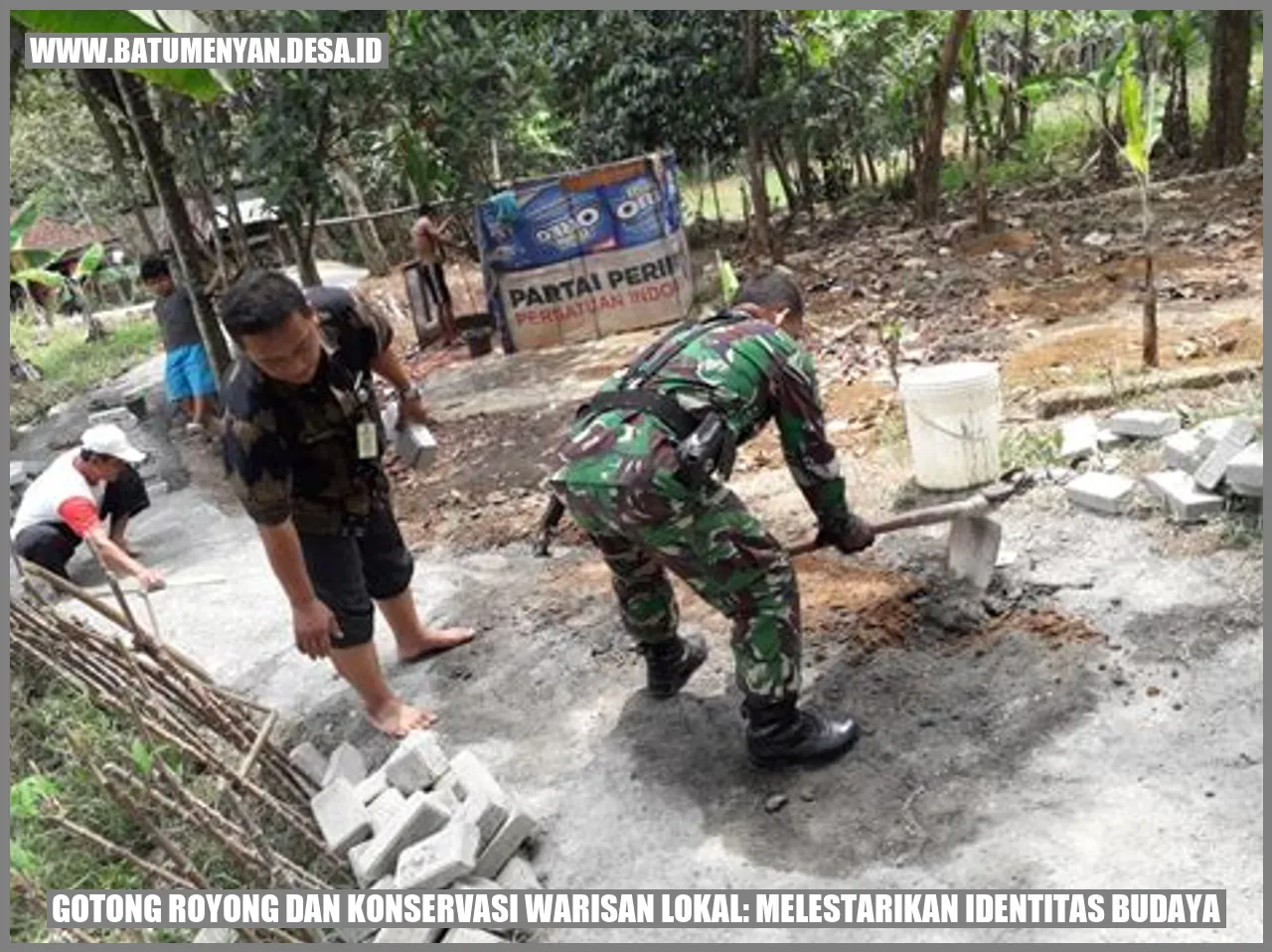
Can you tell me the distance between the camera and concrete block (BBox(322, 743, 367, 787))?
3.34 m

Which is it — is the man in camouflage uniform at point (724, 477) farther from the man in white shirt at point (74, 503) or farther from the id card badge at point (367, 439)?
the man in white shirt at point (74, 503)

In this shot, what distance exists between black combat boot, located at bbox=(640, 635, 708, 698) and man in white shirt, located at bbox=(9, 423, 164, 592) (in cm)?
269

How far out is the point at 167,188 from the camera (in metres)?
7.66

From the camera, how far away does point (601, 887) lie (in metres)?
2.82

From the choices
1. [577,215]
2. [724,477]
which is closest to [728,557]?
[724,477]

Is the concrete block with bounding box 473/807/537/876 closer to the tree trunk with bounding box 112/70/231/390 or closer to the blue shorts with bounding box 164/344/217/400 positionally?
the tree trunk with bounding box 112/70/231/390

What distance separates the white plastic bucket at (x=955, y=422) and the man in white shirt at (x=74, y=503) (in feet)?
11.4

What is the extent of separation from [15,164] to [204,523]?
2134 centimetres

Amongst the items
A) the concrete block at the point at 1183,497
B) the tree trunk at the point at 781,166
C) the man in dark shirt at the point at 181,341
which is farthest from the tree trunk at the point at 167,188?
the tree trunk at the point at 781,166

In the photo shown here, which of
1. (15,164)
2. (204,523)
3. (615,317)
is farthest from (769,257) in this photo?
(15,164)

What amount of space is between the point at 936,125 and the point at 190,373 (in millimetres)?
7205

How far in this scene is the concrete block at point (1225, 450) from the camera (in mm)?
3566

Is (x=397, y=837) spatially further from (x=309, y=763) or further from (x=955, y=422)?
(x=955, y=422)
